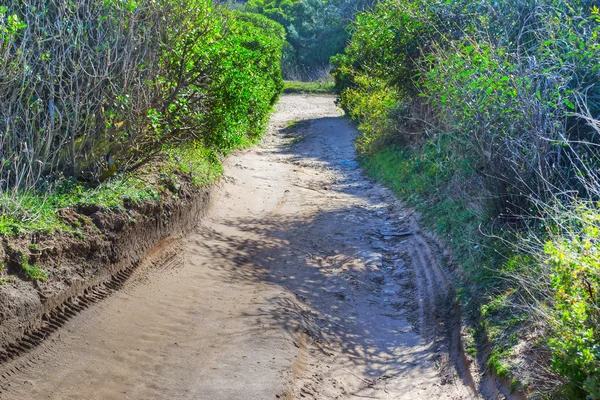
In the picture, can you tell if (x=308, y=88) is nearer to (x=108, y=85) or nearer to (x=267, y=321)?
(x=108, y=85)

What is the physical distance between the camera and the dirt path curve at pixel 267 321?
18.7 feet

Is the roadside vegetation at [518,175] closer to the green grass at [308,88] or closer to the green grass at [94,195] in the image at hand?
the green grass at [94,195]

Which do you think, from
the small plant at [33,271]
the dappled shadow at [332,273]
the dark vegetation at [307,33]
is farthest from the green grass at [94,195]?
the dark vegetation at [307,33]

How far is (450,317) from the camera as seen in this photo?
304 inches

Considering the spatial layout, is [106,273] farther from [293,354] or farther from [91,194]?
[293,354]

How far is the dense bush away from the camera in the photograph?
23.7 ft

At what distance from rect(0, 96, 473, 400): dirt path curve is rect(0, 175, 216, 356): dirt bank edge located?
159 mm

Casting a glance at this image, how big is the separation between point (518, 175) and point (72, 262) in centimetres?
520

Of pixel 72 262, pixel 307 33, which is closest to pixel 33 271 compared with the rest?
pixel 72 262

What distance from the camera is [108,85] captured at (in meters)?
8.23

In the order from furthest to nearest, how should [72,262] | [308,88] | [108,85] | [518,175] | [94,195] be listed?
1. [308,88]
2. [108,85]
3. [518,175]
4. [94,195]
5. [72,262]

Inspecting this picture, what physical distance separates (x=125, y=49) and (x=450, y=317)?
518 cm

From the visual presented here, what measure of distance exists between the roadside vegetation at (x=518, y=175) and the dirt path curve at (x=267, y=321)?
0.67 metres

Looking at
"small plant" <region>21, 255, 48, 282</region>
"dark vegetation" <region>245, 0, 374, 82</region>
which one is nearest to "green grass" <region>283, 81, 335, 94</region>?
"dark vegetation" <region>245, 0, 374, 82</region>
